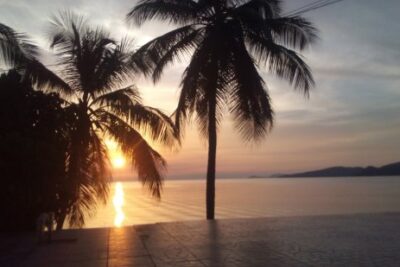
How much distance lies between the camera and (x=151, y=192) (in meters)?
15.7

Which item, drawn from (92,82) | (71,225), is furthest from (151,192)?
(92,82)

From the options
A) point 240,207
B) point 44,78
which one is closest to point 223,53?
point 44,78

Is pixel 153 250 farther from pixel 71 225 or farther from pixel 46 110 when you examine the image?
pixel 71 225

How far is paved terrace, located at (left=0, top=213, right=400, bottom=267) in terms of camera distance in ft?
25.6

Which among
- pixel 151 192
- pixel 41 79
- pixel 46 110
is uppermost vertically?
pixel 41 79

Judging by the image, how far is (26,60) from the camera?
567 inches

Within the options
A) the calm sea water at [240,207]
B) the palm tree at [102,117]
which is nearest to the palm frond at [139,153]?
the palm tree at [102,117]

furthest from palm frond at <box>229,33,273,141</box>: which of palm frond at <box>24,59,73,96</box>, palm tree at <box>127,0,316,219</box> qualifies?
→ palm frond at <box>24,59,73,96</box>

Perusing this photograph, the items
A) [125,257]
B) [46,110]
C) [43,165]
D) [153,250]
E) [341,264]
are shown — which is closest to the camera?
[341,264]

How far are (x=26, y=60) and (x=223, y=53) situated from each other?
5799mm

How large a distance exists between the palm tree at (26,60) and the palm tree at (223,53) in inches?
105

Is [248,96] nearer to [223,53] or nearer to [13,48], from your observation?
[223,53]

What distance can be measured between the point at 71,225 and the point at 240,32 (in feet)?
26.2

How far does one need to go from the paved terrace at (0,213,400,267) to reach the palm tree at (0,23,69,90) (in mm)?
4750
